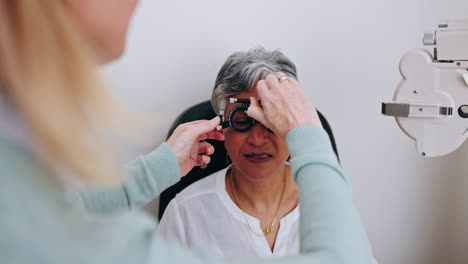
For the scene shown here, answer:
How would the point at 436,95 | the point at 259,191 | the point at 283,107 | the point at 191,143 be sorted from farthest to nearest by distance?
the point at 259,191 → the point at 191,143 → the point at 436,95 → the point at 283,107

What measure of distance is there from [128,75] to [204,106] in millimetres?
272

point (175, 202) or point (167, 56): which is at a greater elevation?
point (167, 56)

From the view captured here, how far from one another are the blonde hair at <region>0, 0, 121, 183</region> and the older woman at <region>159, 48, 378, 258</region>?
3.06 feet

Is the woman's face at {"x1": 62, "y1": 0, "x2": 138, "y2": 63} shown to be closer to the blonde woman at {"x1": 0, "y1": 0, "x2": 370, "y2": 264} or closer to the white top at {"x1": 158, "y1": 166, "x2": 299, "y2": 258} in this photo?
the blonde woman at {"x1": 0, "y1": 0, "x2": 370, "y2": 264}

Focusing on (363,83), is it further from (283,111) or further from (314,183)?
(314,183)

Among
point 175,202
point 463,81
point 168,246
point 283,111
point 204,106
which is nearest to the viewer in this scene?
point 168,246

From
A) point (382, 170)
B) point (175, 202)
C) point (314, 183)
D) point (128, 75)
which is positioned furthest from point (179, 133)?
point (382, 170)

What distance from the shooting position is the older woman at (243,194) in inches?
59.4

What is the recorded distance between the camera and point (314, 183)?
0.73 m

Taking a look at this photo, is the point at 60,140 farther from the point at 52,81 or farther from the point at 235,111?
the point at 235,111

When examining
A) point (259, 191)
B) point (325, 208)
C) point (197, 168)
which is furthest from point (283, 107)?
point (197, 168)

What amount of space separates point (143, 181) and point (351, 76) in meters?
1.07

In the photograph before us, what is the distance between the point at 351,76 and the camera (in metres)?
1.94

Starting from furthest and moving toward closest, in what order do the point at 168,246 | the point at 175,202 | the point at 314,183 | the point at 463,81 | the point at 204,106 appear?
the point at 204,106 < the point at 175,202 < the point at 463,81 < the point at 314,183 < the point at 168,246
